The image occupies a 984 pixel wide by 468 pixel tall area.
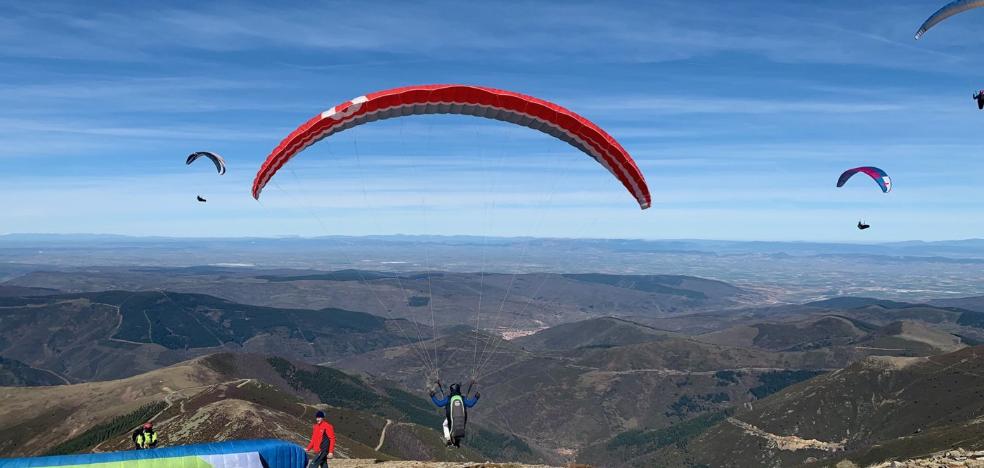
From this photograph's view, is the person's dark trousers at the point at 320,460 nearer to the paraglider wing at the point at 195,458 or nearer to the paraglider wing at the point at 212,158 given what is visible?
the paraglider wing at the point at 195,458

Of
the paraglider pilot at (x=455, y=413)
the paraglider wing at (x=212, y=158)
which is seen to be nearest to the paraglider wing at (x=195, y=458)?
the paraglider pilot at (x=455, y=413)

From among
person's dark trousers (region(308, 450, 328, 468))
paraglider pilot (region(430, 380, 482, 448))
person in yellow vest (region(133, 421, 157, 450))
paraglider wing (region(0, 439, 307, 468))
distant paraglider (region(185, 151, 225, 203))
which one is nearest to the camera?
paraglider wing (region(0, 439, 307, 468))

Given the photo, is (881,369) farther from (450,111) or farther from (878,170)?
(450,111)

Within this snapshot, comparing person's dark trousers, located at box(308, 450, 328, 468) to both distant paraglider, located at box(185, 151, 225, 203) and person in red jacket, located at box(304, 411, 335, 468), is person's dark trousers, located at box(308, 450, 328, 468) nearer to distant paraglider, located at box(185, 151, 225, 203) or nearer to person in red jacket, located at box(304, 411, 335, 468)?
person in red jacket, located at box(304, 411, 335, 468)

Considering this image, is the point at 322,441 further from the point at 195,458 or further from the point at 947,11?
the point at 947,11

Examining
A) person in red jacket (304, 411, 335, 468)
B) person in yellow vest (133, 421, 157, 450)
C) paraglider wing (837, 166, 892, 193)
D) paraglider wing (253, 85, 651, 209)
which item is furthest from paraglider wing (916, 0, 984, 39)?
person in yellow vest (133, 421, 157, 450)

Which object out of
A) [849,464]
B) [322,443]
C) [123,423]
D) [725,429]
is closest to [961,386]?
[725,429]
